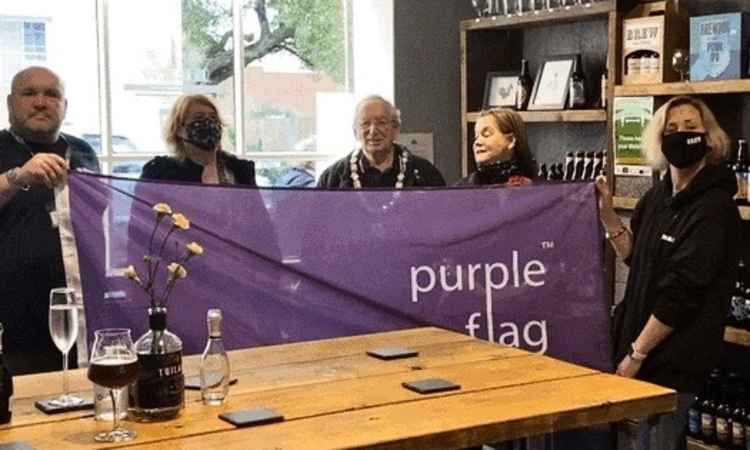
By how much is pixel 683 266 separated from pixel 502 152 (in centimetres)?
93

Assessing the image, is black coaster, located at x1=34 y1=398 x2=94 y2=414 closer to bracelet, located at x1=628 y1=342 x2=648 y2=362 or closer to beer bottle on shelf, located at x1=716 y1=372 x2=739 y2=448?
bracelet, located at x1=628 y1=342 x2=648 y2=362

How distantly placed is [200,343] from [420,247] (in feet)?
2.72

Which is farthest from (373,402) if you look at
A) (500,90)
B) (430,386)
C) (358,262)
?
(500,90)

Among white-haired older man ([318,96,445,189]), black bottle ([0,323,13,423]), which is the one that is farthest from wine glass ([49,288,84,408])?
white-haired older man ([318,96,445,189])

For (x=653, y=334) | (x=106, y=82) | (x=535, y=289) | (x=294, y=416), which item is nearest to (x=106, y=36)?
(x=106, y=82)

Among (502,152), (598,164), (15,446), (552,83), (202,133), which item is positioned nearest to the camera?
(15,446)

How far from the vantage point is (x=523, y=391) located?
2436 millimetres

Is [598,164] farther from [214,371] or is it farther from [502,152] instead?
[214,371]

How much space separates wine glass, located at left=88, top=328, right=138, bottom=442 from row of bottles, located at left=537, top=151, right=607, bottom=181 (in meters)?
3.48

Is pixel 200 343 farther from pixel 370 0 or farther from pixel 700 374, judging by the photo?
pixel 370 0

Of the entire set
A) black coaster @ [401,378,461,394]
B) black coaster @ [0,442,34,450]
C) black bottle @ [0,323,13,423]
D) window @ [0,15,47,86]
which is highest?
window @ [0,15,47,86]

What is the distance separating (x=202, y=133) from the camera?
3.99 metres

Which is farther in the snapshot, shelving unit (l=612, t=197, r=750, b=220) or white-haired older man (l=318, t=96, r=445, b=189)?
shelving unit (l=612, t=197, r=750, b=220)

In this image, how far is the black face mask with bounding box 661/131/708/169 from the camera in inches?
145
